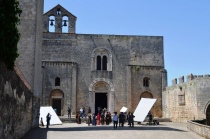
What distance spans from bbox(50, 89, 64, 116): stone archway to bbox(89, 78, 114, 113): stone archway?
9.69 ft

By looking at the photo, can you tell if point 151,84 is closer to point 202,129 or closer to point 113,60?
point 113,60

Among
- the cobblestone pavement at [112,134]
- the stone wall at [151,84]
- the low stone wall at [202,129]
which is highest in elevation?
the stone wall at [151,84]

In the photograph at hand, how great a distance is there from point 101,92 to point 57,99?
461cm

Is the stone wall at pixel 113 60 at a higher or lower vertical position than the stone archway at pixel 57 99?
higher

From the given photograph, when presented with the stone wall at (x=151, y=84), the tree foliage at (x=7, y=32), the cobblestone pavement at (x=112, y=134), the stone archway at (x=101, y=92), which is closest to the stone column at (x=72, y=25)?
the stone archway at (x=101, y=92)

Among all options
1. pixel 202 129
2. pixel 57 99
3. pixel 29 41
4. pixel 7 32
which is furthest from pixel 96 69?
pixel 7 32

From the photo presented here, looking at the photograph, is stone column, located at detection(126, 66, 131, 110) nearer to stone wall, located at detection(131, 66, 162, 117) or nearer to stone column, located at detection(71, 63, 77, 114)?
stone wall, located at detection(131, 66, 162, 117)

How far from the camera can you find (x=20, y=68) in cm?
1956

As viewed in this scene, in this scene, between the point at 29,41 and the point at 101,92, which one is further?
the point at 101,92

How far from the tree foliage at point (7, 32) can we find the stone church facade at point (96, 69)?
2171 cm

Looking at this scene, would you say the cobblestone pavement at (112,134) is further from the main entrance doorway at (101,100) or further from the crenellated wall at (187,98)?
the main entrance doorway at (101,100)

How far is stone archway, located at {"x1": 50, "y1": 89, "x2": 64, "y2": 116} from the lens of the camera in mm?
30766

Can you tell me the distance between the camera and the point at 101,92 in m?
32.0

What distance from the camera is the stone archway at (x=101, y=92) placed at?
31.5 metres
